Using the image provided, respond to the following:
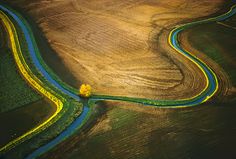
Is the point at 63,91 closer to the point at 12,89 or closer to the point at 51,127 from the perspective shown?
the point at 12,89

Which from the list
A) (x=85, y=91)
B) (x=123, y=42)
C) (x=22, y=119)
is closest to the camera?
(x=22, y=119)

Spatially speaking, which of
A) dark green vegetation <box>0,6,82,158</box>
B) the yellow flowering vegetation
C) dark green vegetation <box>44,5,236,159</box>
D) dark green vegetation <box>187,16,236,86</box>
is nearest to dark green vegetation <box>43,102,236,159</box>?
dark green vegetation <box>44,5,236,159</box>

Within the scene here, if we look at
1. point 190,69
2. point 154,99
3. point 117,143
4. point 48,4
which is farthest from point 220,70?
point 48,4

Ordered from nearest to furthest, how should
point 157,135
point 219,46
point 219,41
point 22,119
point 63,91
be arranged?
point 157,135
point 22,119
point 63,91
point 219,46
point 219,41

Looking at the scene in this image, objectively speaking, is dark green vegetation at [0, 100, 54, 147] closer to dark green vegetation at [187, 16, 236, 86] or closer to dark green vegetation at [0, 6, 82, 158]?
dark green vegetation at [0, 6, 82, 158]

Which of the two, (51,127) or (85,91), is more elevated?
(85,91)

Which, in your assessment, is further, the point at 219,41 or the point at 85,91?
the point at 219,41

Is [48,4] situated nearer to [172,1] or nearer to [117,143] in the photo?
[172,1]

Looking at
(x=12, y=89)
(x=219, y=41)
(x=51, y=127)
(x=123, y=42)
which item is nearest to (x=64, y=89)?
(x=12, y=89)
